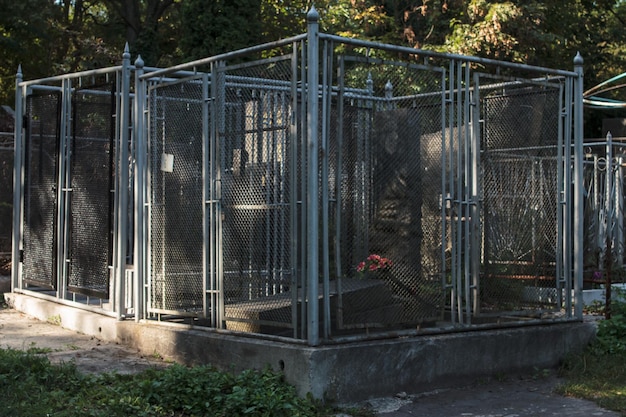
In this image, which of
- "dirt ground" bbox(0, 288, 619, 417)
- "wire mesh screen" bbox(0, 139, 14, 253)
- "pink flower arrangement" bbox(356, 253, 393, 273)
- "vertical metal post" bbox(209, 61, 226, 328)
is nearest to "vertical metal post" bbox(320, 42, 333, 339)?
"pink flower arrangement" bbox(356, 253, 393, 273)

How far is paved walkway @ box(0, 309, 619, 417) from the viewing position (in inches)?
308

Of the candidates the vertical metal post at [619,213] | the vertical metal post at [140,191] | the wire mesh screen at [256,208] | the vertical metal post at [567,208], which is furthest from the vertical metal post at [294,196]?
the vertical metal post at [619,213]

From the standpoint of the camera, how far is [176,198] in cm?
963

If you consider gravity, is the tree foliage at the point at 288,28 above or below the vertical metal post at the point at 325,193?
above

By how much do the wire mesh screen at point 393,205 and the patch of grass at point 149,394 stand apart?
40.3 inches

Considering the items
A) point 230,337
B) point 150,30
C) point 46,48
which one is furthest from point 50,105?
point 46,48

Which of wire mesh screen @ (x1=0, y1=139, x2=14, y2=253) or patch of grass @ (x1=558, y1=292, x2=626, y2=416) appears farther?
wire mesh screen @ (x1=0, y1=139, x2=14, y2=253)

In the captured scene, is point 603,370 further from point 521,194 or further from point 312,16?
point 312,16

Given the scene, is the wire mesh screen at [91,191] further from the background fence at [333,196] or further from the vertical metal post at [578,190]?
the vertical metal post at [578,190]

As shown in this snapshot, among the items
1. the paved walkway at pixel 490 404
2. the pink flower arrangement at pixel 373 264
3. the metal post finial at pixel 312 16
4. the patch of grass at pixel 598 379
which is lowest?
the paved walkway at pixel 490 404

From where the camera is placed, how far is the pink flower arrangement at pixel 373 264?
8.30 m

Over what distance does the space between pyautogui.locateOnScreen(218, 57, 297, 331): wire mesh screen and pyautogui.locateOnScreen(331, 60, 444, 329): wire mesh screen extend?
1.79ft

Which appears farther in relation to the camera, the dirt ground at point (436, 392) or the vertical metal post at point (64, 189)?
the vertical metal post at point (64, 189)

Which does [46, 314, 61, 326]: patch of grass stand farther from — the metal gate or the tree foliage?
the tree foliage
